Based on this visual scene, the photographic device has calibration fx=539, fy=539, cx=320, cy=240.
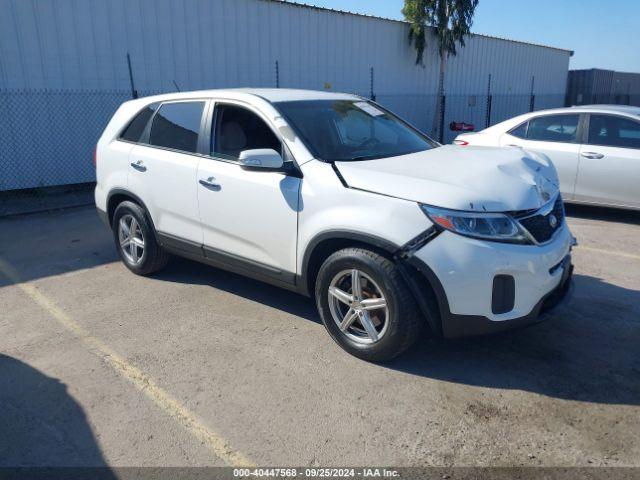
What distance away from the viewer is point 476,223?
3.19 meters

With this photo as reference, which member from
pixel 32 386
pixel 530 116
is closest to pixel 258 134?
pixel 32 386

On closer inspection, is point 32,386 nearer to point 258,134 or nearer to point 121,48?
point 258,134

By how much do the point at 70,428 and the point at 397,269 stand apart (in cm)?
209

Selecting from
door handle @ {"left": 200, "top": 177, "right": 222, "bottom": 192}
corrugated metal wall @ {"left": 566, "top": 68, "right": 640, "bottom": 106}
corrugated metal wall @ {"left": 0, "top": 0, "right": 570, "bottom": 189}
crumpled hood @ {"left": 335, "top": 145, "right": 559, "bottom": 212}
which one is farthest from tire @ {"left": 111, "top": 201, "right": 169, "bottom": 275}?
corrugated metal wall @ {"left": 566, "top": 68, "right": 640, "bottom": 106}

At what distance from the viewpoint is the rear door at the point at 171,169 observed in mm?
4586

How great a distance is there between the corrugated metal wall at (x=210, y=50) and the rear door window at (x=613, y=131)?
24.4 ft

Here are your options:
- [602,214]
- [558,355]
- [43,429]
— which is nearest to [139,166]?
[43,429]

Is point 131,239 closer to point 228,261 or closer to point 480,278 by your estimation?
point 228,261

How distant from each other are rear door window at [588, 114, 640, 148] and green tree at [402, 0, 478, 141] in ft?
30.8

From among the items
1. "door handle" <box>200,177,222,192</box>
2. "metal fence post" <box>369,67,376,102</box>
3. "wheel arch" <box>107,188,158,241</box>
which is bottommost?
"wheel arch" <box>107,188,158,241</box>

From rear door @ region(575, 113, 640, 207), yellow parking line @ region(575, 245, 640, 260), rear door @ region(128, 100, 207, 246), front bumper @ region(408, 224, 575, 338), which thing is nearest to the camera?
front bumper @ region(408, 224, 575, 338)

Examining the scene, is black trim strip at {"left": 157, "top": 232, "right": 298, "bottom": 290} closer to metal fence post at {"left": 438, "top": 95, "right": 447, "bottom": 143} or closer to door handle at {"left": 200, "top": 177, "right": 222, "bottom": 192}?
door handle at {"left": 200, "top": 177, "right": 222, "bottom": 192}

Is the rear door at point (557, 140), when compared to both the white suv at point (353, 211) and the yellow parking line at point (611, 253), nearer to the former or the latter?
the yellow parking line at point (611, 253)

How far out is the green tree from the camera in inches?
655
